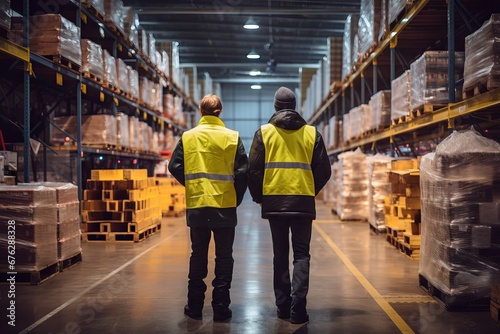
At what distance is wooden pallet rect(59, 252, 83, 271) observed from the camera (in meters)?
6.89

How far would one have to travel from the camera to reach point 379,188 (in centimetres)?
1082

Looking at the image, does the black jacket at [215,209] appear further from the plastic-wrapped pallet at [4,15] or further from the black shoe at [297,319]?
the plastic-wrapped pallet at [4,15]

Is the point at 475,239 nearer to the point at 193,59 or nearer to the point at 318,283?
the point at 318,283

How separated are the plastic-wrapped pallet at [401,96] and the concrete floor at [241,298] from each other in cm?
230

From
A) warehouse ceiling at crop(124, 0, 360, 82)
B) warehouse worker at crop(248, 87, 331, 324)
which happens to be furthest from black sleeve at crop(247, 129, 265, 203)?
warehouse ceiling at crop(124, 0, 360, 82)

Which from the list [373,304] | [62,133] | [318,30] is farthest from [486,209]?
[318,30]

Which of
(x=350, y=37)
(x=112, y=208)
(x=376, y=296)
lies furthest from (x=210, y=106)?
(x=350, y=37)

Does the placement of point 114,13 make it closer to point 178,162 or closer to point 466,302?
point 178,162

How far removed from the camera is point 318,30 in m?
20.5

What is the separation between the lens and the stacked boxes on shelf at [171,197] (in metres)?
15.2

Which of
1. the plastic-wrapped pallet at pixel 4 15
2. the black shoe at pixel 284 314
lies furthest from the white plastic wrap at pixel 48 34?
the black shoe at pixel 284 314

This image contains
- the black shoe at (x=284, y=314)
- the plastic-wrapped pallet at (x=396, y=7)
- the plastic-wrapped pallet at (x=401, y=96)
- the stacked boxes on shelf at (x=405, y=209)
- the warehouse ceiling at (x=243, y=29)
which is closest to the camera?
the black shoe at (x=284, y=314)

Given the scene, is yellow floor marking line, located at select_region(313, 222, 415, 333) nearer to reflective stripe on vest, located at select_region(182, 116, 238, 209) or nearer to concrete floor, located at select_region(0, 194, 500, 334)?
concrete floor, located at select_region(0, 194, 500, 334)

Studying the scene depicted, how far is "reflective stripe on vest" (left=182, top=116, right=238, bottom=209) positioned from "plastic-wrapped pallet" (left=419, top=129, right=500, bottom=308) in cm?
199
